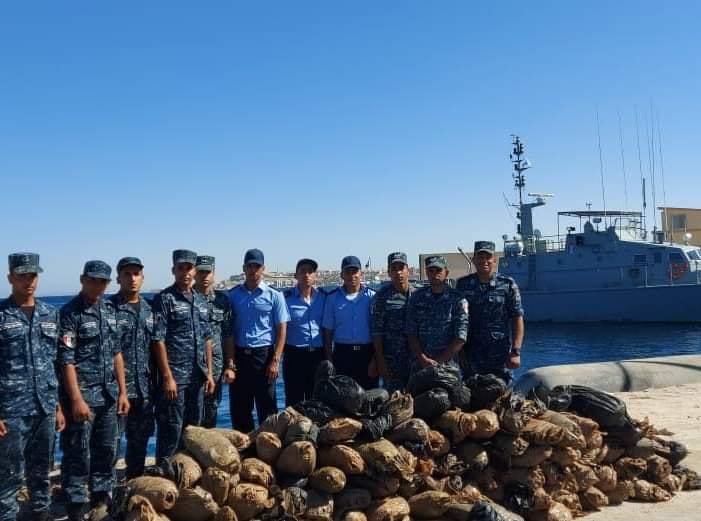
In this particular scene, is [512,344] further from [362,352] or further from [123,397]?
[123,397]

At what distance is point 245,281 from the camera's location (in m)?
5.70

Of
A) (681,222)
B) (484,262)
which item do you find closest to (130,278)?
(484,262)

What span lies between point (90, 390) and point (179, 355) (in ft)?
2.56

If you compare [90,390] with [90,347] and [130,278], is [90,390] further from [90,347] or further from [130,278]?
[130,278]

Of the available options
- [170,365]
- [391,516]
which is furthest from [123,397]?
[391,516]

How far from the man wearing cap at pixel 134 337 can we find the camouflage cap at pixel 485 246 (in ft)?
9.11

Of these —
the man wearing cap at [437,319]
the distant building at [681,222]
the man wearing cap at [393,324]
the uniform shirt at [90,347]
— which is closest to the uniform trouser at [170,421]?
the uniform shirt at [90,347]

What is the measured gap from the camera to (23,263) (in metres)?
3.95

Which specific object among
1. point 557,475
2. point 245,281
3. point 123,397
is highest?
point 245,281

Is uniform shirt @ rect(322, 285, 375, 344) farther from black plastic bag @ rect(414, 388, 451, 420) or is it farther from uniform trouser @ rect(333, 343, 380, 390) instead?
black plastic bag @ rect(414, 388, 451, 420)

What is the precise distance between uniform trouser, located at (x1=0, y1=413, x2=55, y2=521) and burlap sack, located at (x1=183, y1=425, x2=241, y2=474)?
830mm

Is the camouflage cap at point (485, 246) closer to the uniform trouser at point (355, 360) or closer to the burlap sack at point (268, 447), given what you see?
the uniform trouser at point (355, 360)

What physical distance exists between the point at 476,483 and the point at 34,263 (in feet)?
10.3

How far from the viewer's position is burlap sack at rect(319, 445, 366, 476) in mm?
4082
